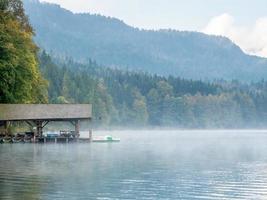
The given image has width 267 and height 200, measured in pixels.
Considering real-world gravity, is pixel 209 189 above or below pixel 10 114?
below

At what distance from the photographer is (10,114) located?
266 ft

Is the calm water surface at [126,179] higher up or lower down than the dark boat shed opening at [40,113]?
lower down

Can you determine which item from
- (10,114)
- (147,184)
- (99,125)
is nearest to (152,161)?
(147,184)

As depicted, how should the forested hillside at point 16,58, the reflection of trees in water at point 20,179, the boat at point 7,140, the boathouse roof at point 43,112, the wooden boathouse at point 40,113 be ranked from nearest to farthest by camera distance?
the reflection of trees in water at point 20,179 → the boathouse roof at point 43,112 → the wooden boathouse at point 40,113 → the forested hillside at point 16,58 → the boat at point 7,140

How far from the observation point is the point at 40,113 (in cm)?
8625

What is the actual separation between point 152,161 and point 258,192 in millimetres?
22103

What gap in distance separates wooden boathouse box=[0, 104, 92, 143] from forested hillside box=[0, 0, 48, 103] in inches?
114

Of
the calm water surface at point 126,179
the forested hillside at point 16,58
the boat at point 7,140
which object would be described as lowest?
the calm water surface at point 126,179

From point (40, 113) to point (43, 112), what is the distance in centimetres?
65

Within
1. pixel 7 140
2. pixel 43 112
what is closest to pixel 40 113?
pixel 43 112

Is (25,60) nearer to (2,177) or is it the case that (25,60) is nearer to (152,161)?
(152,161)

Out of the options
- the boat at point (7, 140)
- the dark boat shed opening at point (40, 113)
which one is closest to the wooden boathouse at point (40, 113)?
the dark boat shed opening at point (40, 113)

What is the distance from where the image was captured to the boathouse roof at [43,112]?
266 feet

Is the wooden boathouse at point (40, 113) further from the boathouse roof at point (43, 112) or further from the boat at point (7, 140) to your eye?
the boat at point (7, 140)
